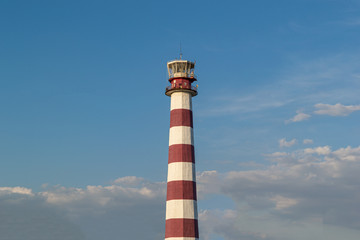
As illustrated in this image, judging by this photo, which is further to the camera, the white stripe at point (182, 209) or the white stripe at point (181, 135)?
the white stripe at point (181, 135)

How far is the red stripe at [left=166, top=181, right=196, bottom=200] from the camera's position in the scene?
63.9 metres

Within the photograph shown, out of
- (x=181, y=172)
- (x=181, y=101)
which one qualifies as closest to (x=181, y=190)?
(x=181, y=172)

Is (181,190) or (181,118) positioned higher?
(181,118)

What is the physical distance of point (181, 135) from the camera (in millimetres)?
65562

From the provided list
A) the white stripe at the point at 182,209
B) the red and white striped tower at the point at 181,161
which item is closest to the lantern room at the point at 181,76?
the red and white striped tower at the point at 181,161

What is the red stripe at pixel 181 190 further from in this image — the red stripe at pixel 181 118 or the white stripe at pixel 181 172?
the red stripe at pixel 181 118

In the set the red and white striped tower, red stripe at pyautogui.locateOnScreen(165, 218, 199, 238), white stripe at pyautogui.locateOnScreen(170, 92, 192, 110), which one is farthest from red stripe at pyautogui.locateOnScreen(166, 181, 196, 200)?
white stripe at pyautogui.locateOnScreen(170, 92, 192, 110)

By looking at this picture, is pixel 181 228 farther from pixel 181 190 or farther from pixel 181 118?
pixel 181 118

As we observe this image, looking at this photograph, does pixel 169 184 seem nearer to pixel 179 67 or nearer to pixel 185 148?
pixel 185 148

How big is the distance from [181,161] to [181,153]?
902 mm

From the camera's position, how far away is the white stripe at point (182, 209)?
63.4 meters

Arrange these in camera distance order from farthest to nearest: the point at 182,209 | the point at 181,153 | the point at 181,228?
the point at 181,153 → the point at 182,209 → the point at 181,228

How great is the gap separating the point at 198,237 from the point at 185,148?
981 centimetres

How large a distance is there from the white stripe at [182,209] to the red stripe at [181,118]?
8.62m
